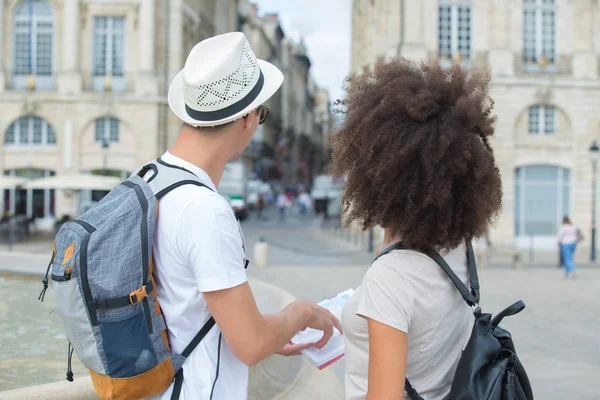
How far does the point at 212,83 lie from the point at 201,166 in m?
0.25

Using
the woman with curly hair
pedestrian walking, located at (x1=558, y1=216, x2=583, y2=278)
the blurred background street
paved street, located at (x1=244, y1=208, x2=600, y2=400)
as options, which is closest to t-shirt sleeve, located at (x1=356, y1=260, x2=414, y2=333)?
the woman with curly hair

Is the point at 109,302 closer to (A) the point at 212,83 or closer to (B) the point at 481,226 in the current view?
(A) the point at 212,83

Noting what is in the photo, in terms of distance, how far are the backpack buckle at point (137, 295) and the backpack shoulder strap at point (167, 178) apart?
0.26 m

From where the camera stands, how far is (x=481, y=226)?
229cm

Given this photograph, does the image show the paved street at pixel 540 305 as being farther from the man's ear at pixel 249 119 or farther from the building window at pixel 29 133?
the building window at pixel 29 133

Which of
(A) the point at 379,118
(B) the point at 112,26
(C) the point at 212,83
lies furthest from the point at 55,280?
(B) the point at 112,26

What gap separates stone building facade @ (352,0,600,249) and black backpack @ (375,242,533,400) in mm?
23056

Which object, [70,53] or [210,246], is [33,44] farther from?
[210,246]

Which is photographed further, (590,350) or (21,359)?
(590,350)

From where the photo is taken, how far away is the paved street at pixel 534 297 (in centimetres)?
666

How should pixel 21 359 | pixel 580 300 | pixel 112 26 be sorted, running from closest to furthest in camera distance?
pixel 21 359
pixel 580 300
pixel 112 26

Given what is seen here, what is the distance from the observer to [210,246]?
6.22 ft

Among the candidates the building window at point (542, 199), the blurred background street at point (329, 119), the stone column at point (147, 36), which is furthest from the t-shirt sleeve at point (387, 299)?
the stone column at point (147, 36)

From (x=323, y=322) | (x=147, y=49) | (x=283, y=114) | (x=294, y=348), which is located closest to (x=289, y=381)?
(x=294, y=348)
